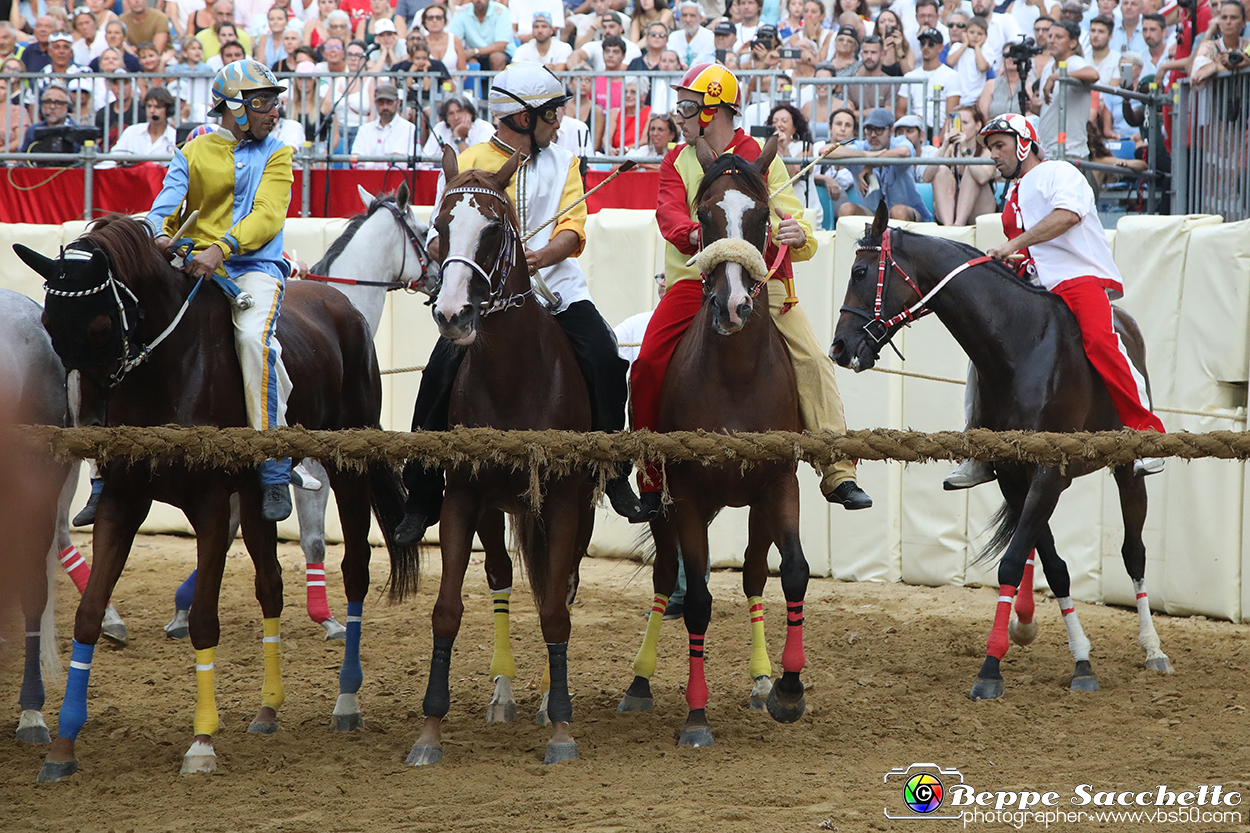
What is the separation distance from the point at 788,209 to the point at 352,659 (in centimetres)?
305

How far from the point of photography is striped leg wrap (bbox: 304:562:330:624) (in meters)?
7.84

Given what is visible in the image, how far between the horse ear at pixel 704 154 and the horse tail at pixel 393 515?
2400 millimetres

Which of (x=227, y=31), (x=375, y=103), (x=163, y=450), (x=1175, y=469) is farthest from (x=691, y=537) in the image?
(x=227, y=31)

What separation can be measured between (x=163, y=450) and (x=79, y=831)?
55.8 inches

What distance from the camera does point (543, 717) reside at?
6.10 metres

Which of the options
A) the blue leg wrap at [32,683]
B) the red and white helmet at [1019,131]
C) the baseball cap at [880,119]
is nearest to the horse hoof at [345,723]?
the blue leg wrap at [32,683]

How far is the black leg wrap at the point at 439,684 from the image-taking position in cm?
530

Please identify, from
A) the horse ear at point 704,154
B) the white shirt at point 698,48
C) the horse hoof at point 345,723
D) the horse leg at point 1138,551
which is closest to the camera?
the horse ear at point 704,154

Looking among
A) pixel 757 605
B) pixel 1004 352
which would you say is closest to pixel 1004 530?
pixel 1004 352

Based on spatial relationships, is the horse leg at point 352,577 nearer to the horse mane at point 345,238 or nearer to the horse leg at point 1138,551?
the horse mane at point 345,238

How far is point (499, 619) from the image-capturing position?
6250 millimetres

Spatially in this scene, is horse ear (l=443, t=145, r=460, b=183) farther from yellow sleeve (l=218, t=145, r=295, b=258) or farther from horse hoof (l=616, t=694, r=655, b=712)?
horse hoof (l=616, t=694, r=655, b=712)

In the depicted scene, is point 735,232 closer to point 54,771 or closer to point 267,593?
point 267,593

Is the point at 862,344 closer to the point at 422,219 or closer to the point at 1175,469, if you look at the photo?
the point at 1175,469
